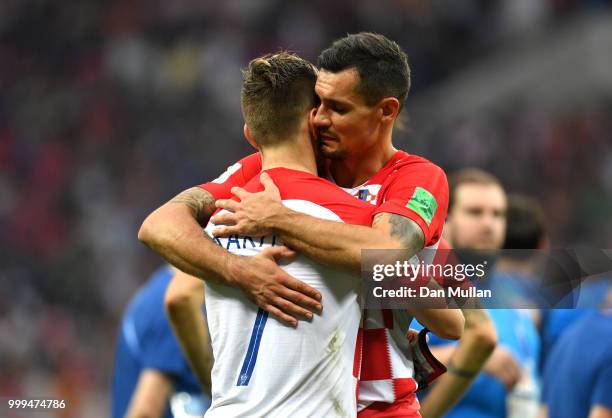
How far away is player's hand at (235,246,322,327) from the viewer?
116 inches

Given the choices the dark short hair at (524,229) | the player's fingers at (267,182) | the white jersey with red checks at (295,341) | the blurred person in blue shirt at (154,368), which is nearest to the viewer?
the white jersey with red checks at (295,341)

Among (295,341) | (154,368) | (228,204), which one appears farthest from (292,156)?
(154,368)

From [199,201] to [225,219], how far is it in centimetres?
29

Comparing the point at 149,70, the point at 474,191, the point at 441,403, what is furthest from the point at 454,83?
the point at 441,403

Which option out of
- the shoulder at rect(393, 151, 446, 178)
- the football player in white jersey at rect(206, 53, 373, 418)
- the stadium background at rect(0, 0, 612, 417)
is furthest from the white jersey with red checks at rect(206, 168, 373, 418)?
the stadium background at rect(0, 0, 612, 417)

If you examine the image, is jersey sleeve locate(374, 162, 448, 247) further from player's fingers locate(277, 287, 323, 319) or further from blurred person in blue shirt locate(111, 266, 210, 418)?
blurred person in blue shirt locate(111, 266, 210, 418)

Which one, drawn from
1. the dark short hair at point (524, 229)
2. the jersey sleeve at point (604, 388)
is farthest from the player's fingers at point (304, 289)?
the dark short hair at point (524, 229)

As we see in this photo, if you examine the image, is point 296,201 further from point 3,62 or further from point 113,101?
point 3,62

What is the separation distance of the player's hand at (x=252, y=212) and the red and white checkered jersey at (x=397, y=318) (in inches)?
12.0

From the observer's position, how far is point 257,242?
10.0 ft

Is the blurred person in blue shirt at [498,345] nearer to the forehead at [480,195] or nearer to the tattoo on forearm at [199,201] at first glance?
the forehead at [480,195]

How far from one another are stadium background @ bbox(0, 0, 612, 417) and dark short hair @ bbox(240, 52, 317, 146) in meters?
9.45

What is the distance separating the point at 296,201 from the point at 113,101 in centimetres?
1375

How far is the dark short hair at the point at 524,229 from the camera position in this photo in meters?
5.95
